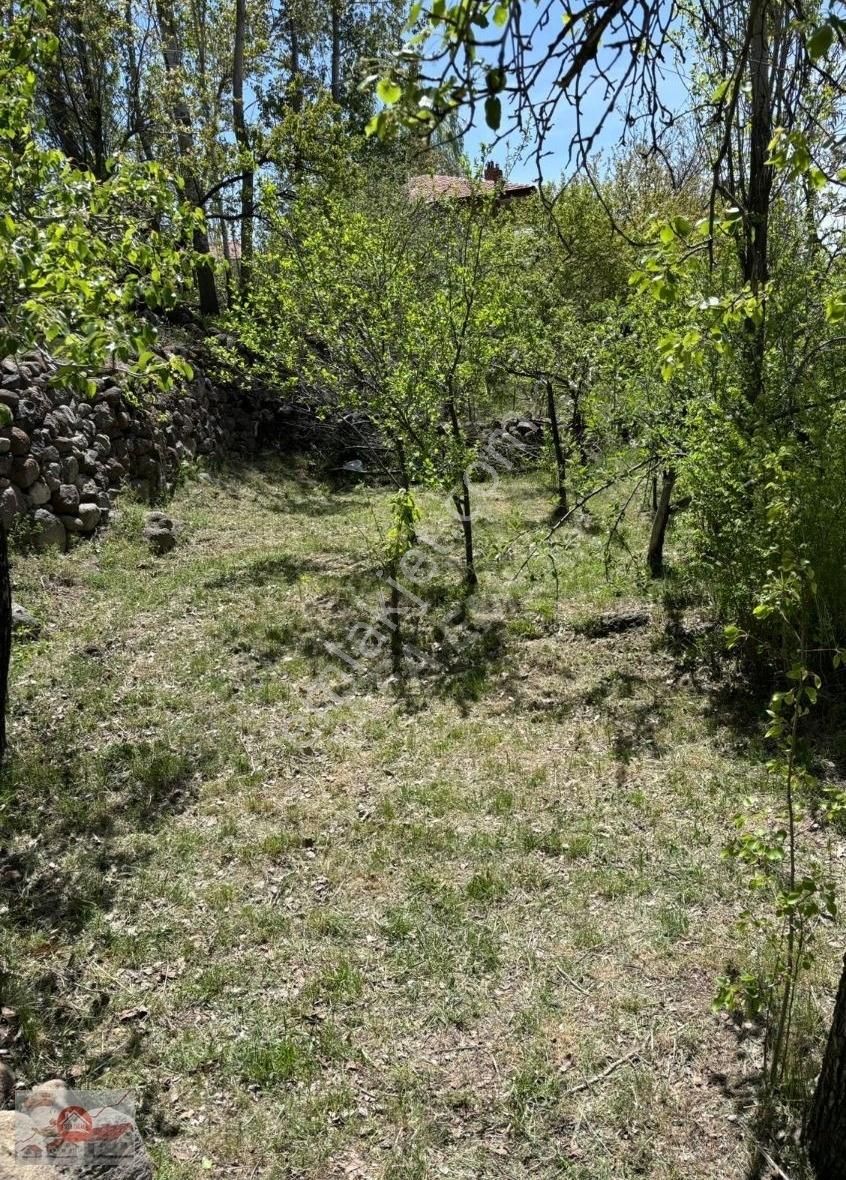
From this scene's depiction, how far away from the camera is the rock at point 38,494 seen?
8797 mm

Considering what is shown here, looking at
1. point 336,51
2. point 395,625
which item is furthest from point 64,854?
point 336,51

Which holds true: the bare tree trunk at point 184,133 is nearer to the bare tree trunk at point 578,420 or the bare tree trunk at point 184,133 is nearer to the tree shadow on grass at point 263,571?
the bare tree trunk at point 578,420

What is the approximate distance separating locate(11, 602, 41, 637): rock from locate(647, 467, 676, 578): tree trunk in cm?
643

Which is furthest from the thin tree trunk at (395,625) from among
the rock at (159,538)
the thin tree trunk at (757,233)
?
the thin tree trunk at (757,233)

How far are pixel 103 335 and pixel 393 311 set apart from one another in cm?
630

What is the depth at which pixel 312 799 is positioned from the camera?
5512mm

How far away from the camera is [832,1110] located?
8.39 feet

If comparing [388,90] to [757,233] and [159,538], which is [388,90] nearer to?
[757,233]

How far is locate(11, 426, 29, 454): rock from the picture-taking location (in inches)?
339

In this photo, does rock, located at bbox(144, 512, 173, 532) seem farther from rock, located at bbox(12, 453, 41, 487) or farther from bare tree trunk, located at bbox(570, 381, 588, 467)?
bare tree trunk, located at bbox(570, 381, 588, 467)

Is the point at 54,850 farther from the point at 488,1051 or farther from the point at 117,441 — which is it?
the point at 117,441

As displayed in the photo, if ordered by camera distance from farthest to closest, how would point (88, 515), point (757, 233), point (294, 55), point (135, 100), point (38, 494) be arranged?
point (294, 55)
point (135, 100)
point (88, 515)
point (38, 494)
point (757, 233)

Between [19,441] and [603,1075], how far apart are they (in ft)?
27.6

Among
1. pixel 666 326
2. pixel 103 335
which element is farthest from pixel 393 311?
pixel 103 335
